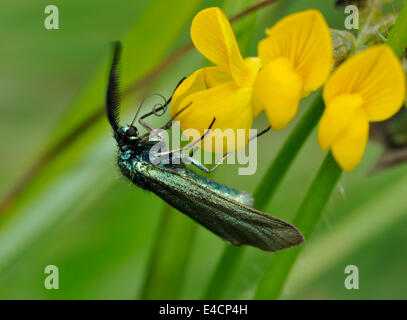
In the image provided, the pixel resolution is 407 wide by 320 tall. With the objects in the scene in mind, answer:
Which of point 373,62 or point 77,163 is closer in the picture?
point 373,62

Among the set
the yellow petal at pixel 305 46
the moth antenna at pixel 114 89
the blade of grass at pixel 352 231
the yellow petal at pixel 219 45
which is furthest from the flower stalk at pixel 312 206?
the blade of grass at pixel 352 231

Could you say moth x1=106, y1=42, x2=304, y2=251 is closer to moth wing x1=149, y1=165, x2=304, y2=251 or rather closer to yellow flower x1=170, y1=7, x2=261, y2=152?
moth wing x1=149, y1=165, x2=304, y2=251

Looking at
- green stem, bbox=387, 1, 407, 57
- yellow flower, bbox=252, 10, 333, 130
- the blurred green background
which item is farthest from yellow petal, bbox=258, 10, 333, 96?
the blurred green background

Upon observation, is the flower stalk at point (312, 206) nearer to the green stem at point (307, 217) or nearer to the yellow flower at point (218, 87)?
the green stem at point (307, 217)

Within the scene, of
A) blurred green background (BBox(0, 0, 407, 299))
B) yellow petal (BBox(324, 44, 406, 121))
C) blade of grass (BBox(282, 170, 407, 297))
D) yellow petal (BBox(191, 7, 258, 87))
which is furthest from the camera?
blade of grass (BBox(282, 170, 407, 297))

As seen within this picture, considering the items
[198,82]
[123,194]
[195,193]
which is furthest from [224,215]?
[123,194]
